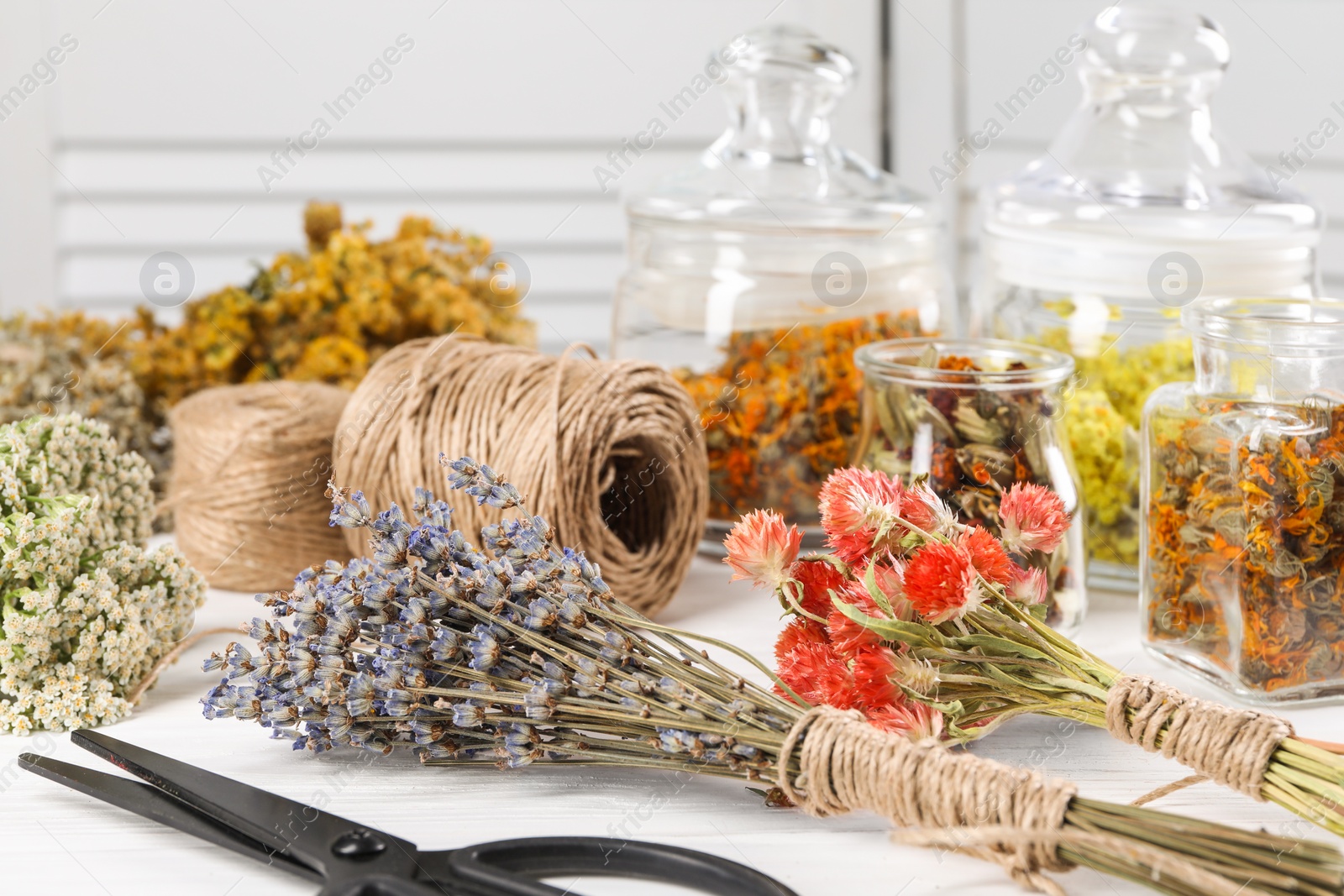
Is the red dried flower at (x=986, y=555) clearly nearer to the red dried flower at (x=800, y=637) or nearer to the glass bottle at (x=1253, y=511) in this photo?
the red dried flower at (x=800, y=637)

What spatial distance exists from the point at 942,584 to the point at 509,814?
0.27 meters

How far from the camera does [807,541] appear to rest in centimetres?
112

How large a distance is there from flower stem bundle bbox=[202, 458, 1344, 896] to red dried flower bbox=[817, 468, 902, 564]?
4.3 inches

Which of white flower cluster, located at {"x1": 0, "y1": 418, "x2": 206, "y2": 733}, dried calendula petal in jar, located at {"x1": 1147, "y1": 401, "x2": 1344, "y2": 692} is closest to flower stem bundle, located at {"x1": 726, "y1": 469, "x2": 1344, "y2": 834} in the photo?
dried calendula petal in jar, located at {"x1": 1147, "y1": 401, "x2": 1344, "y2": 692}

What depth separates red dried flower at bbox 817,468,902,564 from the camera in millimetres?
706

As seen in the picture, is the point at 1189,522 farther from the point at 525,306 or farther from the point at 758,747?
the point at 525,306

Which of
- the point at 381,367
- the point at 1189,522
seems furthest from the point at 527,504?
the point at 1189,522

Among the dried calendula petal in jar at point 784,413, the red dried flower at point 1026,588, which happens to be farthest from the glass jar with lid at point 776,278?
the red dried flower at point 1026,588

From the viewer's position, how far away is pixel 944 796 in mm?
571

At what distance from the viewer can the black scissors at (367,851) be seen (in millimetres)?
545

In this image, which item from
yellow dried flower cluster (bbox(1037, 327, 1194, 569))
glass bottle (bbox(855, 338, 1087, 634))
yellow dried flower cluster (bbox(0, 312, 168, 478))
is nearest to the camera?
glass bottle (bbox(855, 338, 1087, 634))

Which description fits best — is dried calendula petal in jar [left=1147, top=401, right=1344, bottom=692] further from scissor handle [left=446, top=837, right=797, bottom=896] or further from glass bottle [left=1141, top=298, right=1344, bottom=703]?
scissor handle [left=446, top=837, right=797, bottom=896]

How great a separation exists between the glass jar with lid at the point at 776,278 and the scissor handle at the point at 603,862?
1.76ft

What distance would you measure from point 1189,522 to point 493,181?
1.47 m
